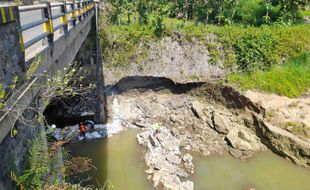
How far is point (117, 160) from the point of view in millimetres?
15797

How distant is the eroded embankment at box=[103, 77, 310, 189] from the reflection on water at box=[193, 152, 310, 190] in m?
0.51

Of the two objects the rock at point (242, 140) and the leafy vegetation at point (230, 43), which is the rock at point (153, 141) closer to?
the rock at point (242, 140)

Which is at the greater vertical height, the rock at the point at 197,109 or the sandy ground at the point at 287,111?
the sandy ground at the point at 287,111

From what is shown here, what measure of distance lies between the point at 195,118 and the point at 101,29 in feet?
30.7

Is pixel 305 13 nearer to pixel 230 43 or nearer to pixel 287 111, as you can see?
pixel 230 43

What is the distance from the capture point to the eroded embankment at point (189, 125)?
616 inches

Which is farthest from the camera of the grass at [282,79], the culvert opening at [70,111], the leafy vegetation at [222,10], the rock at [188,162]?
the leafy vegetation at [222,10]

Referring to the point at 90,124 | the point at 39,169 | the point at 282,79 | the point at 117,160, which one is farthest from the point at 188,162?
the point at 39,169

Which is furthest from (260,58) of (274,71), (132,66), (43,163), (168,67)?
(43,163)

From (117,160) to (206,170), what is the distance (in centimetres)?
479

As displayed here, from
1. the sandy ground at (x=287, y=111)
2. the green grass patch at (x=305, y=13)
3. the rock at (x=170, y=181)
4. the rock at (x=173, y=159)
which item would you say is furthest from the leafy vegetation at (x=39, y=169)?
the green grass patch at (x=305, y=13)

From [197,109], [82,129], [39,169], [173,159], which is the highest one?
[39,169]

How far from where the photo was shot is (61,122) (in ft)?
62.4

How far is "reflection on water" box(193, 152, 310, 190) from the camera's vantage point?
14648 millimetres
